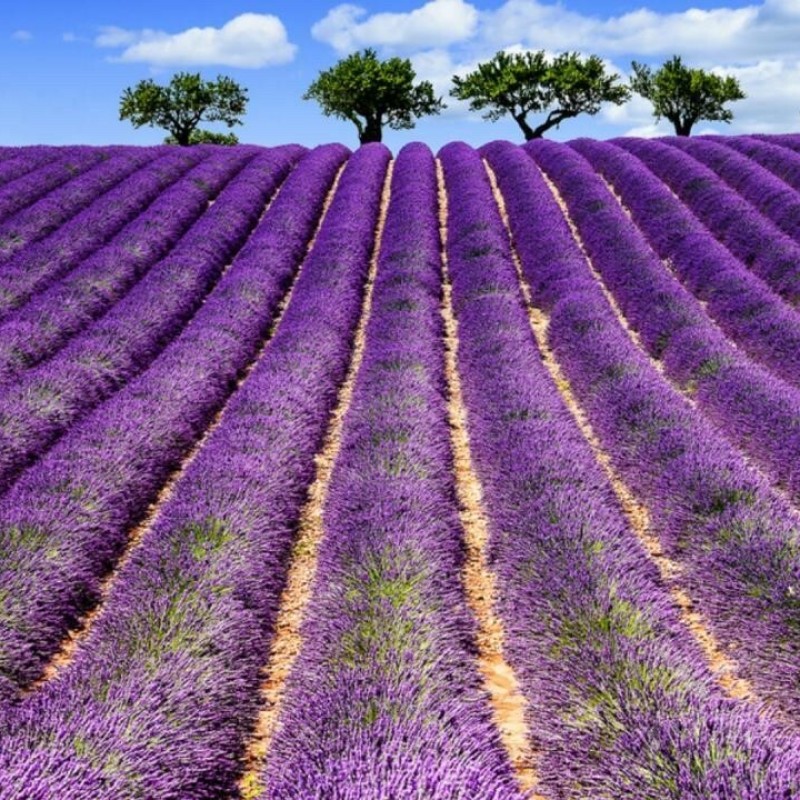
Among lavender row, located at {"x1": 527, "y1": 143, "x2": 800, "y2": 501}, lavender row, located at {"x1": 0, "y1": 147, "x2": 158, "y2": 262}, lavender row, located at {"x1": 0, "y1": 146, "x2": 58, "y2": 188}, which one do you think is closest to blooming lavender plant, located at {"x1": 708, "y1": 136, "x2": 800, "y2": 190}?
lavender row, located at {"x1": 527, "y1": 143, "x2": 800, "y2": 501}

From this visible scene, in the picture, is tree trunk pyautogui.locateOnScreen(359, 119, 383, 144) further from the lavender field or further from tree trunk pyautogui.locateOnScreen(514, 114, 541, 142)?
the lavender field

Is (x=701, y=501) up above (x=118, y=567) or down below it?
above

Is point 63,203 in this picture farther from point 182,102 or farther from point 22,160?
point 182,102

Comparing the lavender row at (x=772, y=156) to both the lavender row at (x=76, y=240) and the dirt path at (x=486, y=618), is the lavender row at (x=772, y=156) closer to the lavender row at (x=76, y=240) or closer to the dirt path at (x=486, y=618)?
the dirt path at (x=486, y=618)

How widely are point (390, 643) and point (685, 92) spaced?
45.0 meters

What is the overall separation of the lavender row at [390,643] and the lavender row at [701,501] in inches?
50.3

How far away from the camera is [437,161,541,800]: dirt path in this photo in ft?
13.1

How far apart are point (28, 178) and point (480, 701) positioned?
18.7 m

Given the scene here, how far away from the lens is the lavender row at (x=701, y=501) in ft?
14.6

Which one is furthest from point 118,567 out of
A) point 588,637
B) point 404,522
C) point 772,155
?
point 772,155

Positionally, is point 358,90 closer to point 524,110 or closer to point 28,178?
point 524,110

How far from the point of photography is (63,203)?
56.5 ft

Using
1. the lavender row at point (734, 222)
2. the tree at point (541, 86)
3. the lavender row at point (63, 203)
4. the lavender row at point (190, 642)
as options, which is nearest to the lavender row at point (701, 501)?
the lavender row at point (190, 642)

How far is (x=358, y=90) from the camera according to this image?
1708 inches
